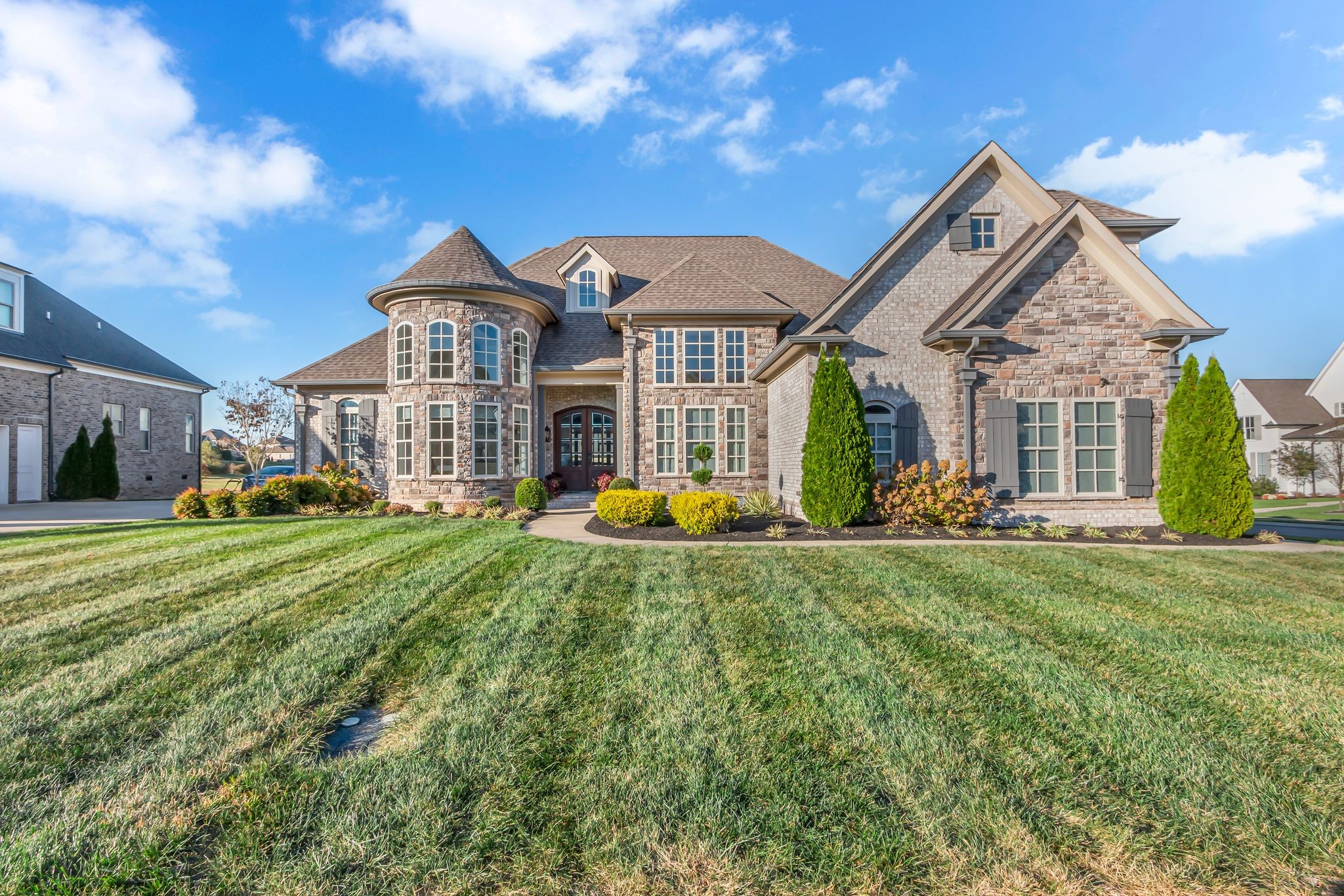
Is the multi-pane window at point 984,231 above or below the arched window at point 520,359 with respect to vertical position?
above

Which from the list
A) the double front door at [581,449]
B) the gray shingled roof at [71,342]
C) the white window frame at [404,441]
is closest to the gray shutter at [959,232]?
the double front door at [581,449]

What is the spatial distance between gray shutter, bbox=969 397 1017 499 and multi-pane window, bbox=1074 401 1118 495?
4.23ft

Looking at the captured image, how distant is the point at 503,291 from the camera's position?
14.2 m

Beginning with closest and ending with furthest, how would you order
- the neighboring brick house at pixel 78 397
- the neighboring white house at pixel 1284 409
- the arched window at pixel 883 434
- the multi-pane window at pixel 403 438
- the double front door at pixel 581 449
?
1. the arched window at pixel 883 434
2. the multi-pane window at pixel 403 438
3. the neighboring brick house at pixel 78 397
4. the double front door at pixel 581 449
5. the neighboring white house at pixel 1284 409

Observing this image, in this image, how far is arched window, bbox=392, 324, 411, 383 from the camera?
566 inches

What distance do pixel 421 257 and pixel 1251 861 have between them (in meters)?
16.2

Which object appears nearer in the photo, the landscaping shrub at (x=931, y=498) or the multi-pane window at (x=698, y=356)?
the landscaping shrub at (x=931, y=498)

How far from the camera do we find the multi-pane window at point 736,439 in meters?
15.0

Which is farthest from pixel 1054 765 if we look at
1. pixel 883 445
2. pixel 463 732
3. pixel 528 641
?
pixel 883 445

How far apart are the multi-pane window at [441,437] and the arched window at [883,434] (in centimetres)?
962

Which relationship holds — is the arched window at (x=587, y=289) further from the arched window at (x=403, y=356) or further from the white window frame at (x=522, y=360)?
the arched window at (x=403, y=356)

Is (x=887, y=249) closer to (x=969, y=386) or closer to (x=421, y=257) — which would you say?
(x=969, y=386)

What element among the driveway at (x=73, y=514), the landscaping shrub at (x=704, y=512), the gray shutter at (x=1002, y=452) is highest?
the gray shutter at (x=1002, y=452)

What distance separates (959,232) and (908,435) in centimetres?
470
